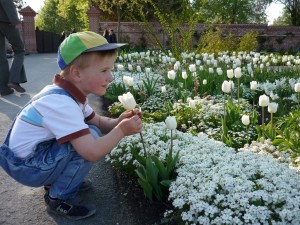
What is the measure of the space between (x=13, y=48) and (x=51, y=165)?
4.43 m

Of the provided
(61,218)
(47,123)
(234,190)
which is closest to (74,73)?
(47,123)

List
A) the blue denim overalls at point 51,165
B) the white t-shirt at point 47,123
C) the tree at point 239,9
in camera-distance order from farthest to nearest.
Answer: the tree at point 239,9 < the blue denim overalls at point 51,165 < the white t-shirt at point 47,123

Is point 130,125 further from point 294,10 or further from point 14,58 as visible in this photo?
point 294,10

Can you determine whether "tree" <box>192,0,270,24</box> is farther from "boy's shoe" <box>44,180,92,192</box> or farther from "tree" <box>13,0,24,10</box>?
"boy's shoe" <box>44,180,92,192</box>

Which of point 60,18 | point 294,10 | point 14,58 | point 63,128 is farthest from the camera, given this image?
point 60,18

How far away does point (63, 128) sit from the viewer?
→ 2.02 metres

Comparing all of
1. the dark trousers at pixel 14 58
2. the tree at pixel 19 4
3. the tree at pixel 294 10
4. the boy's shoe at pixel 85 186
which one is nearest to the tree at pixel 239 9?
the tree at pixel 294 10

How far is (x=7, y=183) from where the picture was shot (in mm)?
2756

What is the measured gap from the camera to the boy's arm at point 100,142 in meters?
2.02

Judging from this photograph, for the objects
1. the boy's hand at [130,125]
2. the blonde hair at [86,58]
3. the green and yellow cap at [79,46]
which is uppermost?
the green and yellow cap at [79,46]

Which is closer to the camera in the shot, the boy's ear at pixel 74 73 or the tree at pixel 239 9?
the boy's ear at pixel 74 73

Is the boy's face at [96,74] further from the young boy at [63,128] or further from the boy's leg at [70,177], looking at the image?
the boy's leg at [70,177]

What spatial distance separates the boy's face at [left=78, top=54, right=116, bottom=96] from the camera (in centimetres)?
216

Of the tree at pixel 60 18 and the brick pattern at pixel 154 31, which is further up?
the tree at pixel 60 18
